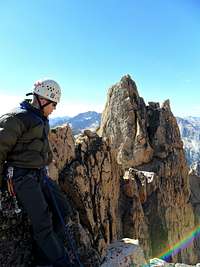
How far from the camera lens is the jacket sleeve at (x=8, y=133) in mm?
9180

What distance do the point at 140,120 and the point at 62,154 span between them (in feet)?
107

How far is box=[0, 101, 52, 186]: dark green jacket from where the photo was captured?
30.3 ft

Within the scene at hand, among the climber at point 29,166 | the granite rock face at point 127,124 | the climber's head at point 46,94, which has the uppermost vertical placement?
the granite rock face at point 127,124

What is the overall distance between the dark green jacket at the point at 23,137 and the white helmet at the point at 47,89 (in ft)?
1.64

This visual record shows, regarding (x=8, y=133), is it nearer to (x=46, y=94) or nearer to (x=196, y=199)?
(x=46, y=94)

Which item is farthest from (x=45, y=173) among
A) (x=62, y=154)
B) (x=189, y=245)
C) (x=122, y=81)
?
(x=189, y=245)

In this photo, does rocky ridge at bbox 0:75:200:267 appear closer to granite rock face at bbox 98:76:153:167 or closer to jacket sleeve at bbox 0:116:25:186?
granite rock face at bbox 98:76:153:167

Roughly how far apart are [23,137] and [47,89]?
1684 millimetres

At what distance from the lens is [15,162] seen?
9.59 metres

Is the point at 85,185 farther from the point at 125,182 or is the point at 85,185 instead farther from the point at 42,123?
the point at 125,182

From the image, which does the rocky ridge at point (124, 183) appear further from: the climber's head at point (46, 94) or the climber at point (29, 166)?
the climber's head at point (46, 94)

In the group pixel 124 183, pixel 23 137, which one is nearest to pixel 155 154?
→ pixel 124 183

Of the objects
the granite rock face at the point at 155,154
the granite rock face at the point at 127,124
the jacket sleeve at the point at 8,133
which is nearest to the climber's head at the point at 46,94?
the jacket sleeve at the point at 8,133

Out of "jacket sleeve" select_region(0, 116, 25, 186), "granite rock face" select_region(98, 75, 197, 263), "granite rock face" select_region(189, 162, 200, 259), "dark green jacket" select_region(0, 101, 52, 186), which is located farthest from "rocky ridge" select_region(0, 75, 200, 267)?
"jacket sleeve" select_region(0, 116, 25, 186)
